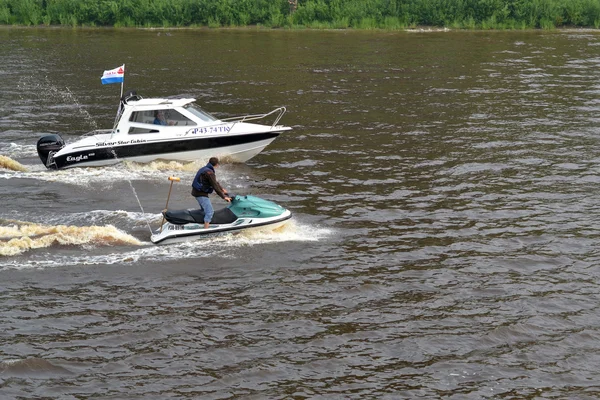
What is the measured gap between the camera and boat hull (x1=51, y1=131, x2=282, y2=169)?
2720 cm

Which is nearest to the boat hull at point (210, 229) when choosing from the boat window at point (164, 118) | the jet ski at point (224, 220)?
the jet ski at point (224, 220)

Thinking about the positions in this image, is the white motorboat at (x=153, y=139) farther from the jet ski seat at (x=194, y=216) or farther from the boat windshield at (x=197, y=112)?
the jet ski seat at (x=194, y=216)

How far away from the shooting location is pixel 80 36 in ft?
185

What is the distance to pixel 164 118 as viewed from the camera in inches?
1080

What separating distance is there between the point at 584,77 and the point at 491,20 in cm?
1889

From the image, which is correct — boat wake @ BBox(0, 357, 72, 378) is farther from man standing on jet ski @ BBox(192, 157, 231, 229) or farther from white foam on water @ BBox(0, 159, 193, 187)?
white foam on water @ BBox(0, 159, 193, 187)

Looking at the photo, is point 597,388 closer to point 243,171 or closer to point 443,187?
point 443,187

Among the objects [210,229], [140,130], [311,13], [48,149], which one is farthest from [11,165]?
[311,13]

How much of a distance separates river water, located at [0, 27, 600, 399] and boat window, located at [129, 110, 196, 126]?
134 centimetres

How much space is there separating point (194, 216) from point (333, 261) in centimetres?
358

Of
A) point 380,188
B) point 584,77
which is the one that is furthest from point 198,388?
point 584,77

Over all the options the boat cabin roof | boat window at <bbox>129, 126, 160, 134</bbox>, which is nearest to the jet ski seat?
boat window at <bbox>129, 126, 160, 134</bbox>

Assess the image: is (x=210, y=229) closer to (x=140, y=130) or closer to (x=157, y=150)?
(x=157, y=150)

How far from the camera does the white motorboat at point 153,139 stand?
89.2 feet
